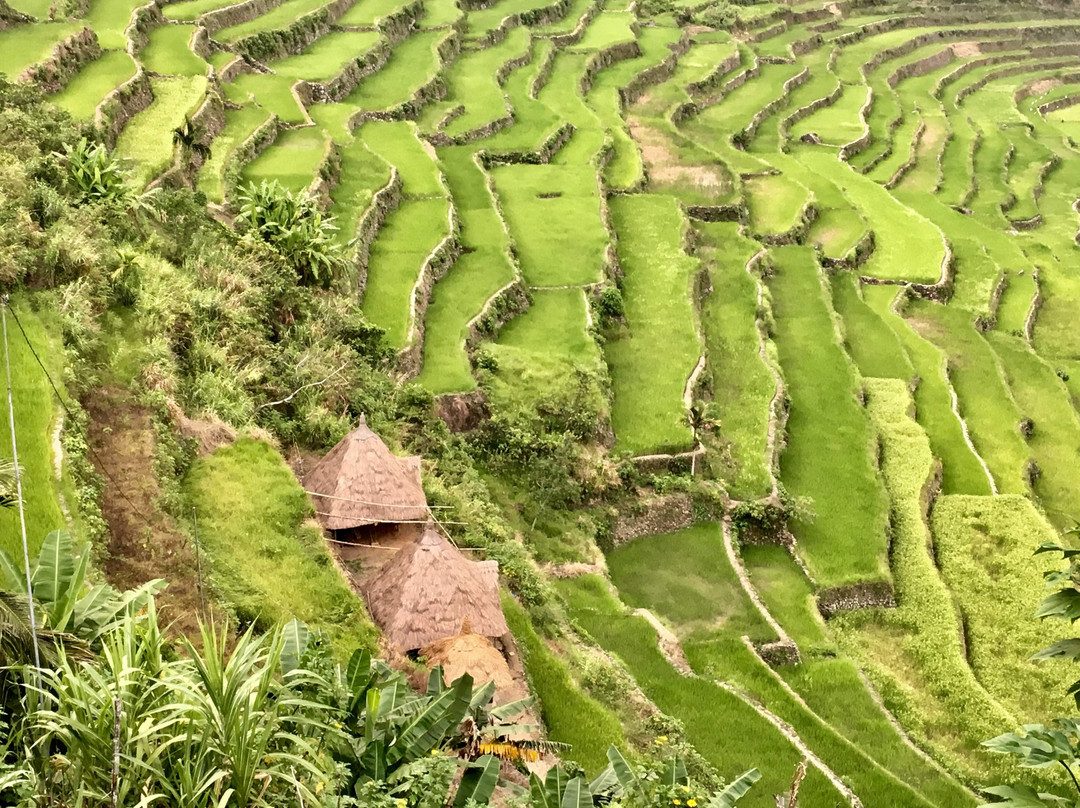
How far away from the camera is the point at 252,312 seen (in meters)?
14.9

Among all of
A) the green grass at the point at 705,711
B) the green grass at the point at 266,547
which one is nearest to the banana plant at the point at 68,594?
the green grass at the point at 266,547

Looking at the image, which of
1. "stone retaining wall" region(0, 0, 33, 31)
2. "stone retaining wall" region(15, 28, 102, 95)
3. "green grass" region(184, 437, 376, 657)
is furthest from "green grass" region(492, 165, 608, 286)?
"green grass" region(184, 437, 376, 657)

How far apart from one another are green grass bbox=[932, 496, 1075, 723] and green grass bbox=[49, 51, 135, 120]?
734 inches

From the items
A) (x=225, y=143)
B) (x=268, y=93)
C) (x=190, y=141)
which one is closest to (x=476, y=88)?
(x=268, y=93)

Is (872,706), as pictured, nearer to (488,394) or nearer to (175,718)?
(488,394)

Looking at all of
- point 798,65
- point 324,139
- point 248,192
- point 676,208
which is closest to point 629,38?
point 798,65

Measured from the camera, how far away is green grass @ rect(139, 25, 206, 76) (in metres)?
25.7

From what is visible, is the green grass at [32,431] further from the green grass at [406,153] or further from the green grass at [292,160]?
the green grass at [406,153]

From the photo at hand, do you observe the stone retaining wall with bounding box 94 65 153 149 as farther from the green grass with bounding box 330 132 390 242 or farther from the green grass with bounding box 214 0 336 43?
the green grass with bounding box 214 0 336 43

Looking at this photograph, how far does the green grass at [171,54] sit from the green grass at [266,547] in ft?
56.2

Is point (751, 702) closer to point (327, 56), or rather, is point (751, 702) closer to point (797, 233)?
point (797, 233)

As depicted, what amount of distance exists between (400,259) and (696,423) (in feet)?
24.5

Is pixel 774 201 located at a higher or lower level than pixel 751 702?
lower

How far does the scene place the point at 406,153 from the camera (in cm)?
2780
